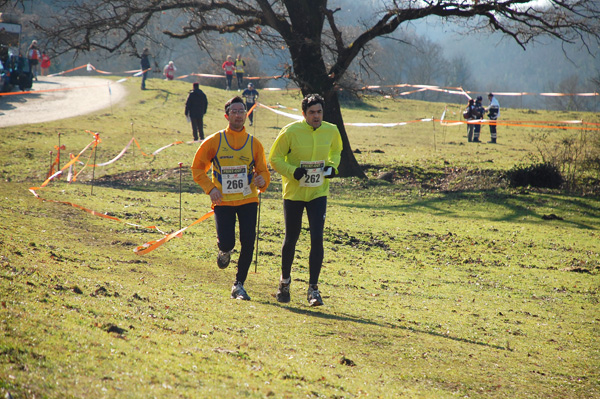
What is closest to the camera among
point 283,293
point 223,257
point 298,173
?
point 298,173

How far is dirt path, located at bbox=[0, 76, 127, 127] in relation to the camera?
25781 millimetres

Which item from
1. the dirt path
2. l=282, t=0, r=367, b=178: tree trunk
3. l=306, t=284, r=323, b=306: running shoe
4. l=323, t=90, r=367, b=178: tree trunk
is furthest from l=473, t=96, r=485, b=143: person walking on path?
l=306, t=284, r=323, b=306: running shoe

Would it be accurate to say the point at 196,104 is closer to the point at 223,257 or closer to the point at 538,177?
the point at 538,177

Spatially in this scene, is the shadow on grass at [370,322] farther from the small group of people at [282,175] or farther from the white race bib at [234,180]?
the white race bib at [234,180]

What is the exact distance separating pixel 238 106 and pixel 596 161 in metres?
13.8

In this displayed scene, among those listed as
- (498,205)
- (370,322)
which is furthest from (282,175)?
(498,205)

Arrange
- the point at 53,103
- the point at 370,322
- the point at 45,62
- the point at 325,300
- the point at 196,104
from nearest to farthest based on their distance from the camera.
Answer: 1. the point at 370,322
2. the point at 325,300
3. the point at 196,104
4. the point at 45,62
5. the point at 53,103

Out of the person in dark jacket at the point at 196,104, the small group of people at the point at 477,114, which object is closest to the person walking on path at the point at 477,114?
the small group of people at the point at 477,114

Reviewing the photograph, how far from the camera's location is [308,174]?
21.4ft

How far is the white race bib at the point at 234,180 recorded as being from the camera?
6.61 meters

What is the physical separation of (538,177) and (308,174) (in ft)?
39.7

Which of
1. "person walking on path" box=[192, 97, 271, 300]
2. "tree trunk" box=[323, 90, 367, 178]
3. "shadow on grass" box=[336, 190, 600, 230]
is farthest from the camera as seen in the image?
"tree trunk" box=[323, 90, 367, 178]

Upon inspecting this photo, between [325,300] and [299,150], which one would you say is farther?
[325,300]

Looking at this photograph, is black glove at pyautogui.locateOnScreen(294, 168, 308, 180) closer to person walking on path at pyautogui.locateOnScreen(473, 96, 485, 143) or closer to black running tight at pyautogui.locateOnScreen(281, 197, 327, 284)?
black running tight at pyautogui.locateOnScreen(281, 197, 327, 284)
